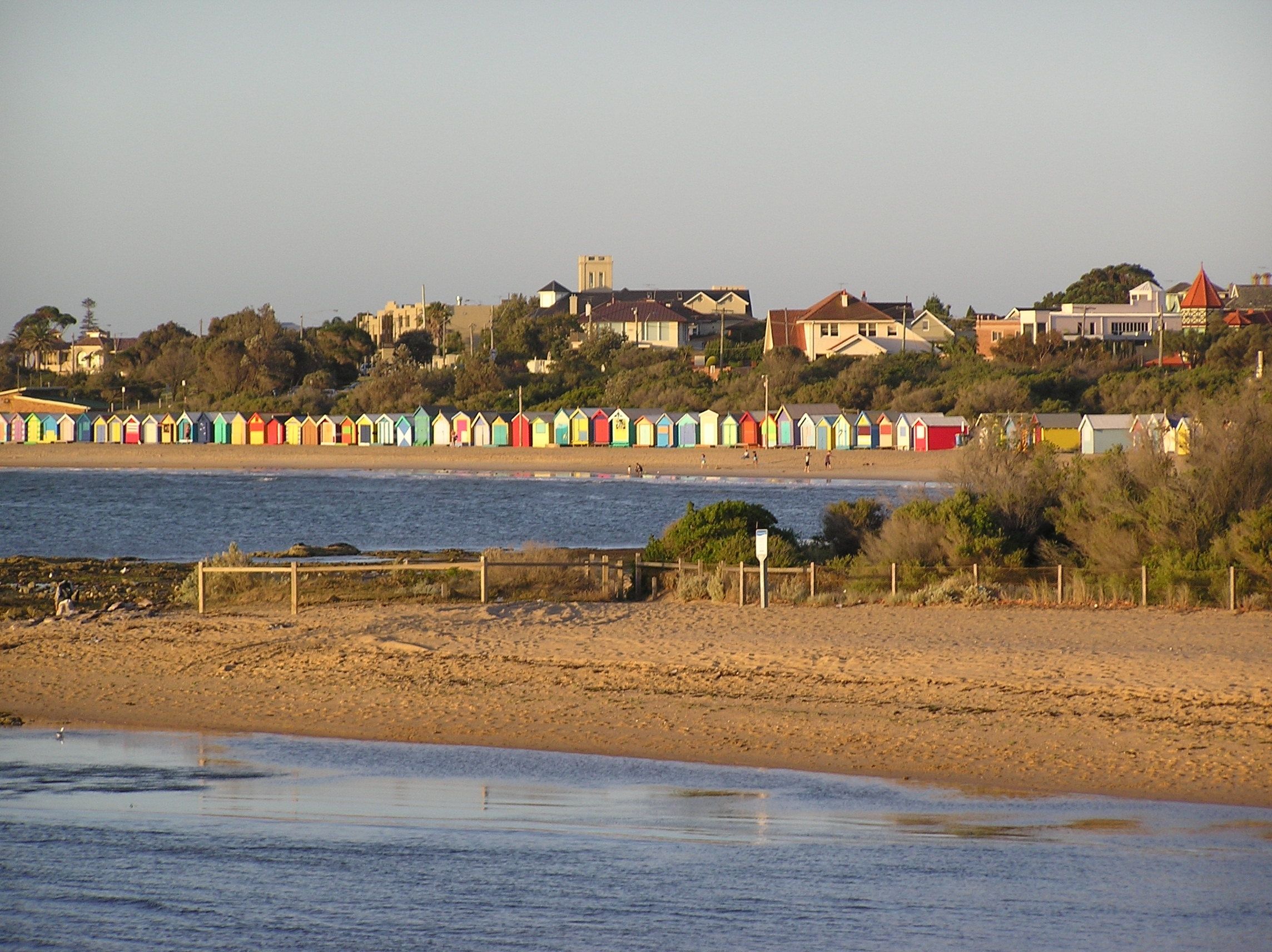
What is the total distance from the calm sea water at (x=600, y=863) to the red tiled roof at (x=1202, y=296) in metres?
87.1

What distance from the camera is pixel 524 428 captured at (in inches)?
2815

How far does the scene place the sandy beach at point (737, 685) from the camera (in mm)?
10695

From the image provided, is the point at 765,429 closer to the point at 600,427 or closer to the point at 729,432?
the point at 729,432

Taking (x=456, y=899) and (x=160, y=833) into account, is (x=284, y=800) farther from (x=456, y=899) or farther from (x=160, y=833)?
(x=456, y=899)

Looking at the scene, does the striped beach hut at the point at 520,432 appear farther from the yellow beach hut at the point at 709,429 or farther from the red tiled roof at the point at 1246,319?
the red tiled roof at the point at 1246,319

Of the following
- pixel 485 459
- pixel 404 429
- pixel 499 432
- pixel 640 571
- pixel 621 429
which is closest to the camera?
pixel 640 571

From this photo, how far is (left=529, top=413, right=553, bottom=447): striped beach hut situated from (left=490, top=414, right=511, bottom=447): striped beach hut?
47.1 inches

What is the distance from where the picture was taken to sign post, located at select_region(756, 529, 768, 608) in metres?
17.0

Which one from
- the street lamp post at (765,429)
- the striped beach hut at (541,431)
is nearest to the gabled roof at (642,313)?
the striped beach hut at (541,431)

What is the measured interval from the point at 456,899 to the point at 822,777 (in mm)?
3288

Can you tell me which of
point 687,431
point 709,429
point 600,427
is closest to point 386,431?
point 600,427

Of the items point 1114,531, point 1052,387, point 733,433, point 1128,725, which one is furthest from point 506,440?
point 1128,725

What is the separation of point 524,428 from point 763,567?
180ft

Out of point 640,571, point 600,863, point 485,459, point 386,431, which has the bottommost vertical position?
point 600,863
